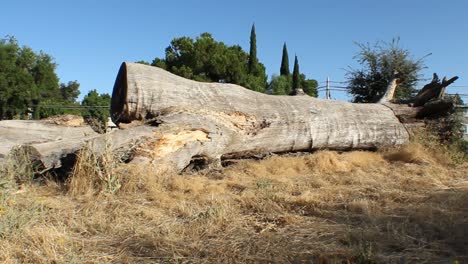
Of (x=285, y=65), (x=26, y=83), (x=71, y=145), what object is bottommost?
(x=71, y=145)

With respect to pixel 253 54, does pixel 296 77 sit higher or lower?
lower

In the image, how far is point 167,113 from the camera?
671 cm

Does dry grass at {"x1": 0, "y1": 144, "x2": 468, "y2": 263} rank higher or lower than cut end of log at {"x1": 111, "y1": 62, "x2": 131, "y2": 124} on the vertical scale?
lower

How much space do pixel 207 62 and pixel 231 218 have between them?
3043cm

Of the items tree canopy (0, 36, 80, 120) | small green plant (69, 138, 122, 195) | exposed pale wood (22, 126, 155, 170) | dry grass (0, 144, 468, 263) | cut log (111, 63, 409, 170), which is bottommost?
dry grass (0, 144, 468, 263)

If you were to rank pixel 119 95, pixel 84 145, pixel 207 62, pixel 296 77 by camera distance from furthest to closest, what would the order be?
pixel 296 77
pixel 207 62
pixel 119 95
pixel 84 145

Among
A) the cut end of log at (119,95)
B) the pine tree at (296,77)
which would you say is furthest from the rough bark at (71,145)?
the pine tree at (296,77)

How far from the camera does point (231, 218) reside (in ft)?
13.4

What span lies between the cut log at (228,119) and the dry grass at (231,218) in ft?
1.99

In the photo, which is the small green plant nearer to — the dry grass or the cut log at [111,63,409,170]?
the dry grass

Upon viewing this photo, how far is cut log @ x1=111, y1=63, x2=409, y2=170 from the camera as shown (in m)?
6.59

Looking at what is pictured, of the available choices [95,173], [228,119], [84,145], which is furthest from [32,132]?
[228,119]

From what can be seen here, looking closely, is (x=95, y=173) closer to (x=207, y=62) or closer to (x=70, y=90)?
(x=207, y=62)

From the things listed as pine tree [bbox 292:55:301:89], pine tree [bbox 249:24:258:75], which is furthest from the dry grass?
pine tree [bbox 292:55:301:89]
